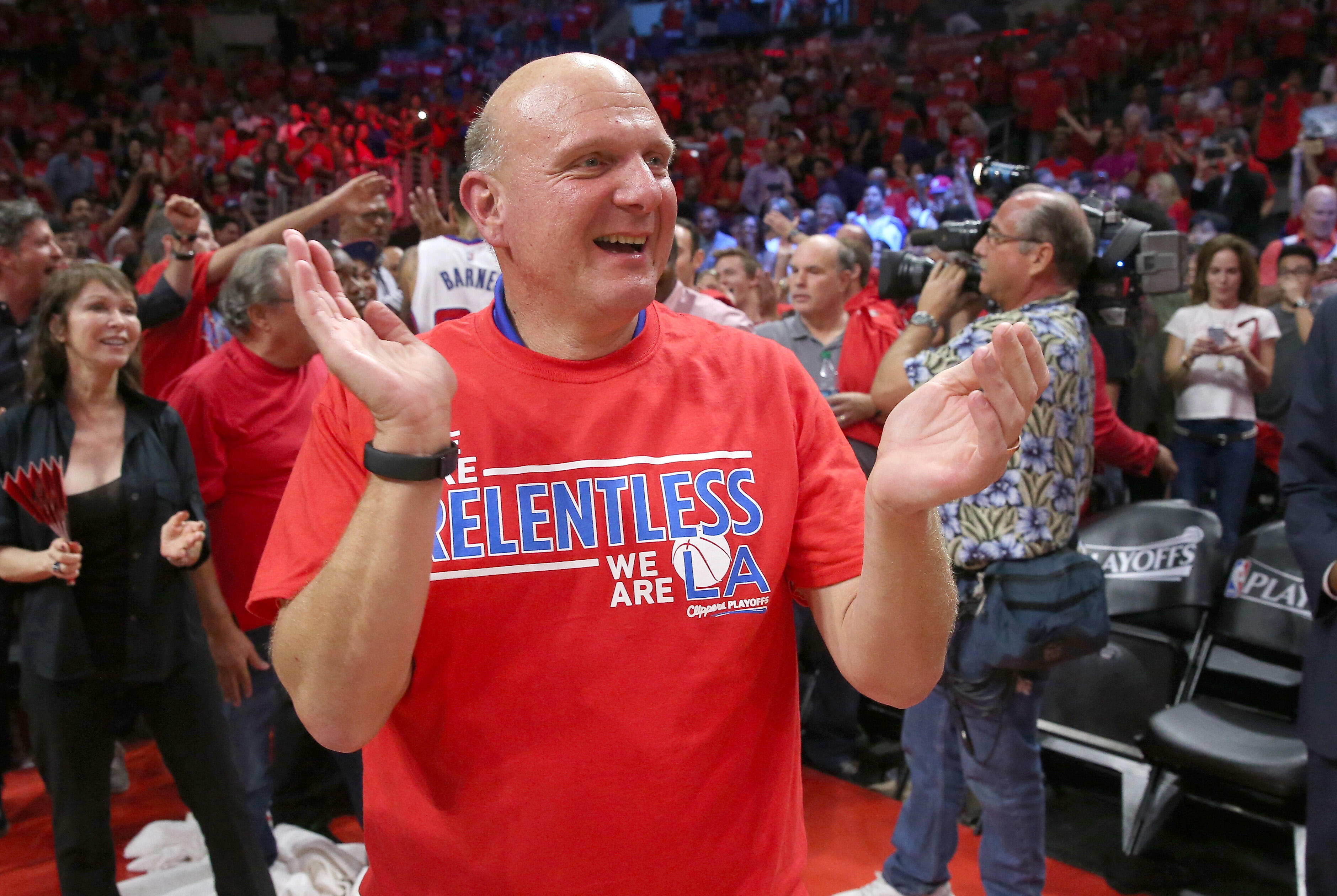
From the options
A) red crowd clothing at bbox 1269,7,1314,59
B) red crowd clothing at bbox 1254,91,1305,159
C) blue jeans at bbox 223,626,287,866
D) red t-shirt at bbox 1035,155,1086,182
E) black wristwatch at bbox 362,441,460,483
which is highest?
red crowd clothing at bbox 1269,7,1314,59

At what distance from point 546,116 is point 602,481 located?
0.44 metres

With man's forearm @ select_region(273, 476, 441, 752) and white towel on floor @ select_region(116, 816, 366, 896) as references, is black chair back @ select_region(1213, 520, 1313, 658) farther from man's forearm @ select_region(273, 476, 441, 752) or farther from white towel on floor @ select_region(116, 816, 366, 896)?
man's forearm @ select_region(273, 476, 441, 752)

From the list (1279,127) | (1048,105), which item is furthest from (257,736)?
(1048,105)

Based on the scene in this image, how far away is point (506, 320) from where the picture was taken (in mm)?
1427

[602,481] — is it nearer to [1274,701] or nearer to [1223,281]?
[1274,701]

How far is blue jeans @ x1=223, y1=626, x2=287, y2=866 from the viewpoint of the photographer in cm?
331

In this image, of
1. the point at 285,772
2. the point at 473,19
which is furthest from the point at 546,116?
the point at 473,19

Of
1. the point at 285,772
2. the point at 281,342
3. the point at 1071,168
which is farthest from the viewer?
the point at 1071,168

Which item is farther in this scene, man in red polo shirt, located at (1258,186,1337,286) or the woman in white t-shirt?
man in red polo shirt, located at (1258,186,1337,286)

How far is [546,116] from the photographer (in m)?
1.32

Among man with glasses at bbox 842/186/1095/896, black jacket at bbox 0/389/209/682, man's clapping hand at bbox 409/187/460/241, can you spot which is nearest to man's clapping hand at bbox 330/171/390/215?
black jacket at bbox 0/389/209/682

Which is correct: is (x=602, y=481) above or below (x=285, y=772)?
above

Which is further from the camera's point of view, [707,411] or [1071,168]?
[1071,168]

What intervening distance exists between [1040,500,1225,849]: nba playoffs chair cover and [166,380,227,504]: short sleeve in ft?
8.67
